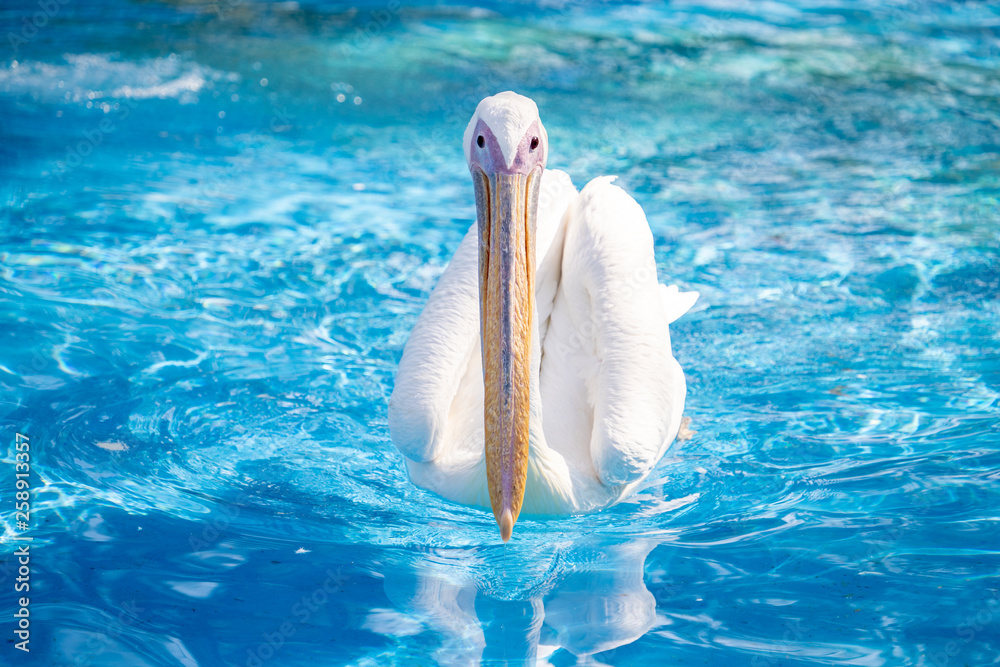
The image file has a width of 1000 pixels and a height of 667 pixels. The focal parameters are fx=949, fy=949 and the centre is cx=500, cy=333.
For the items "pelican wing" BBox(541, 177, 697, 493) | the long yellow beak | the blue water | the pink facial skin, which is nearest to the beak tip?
the long yellow beak

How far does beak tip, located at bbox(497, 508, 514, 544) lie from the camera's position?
8.10 ft

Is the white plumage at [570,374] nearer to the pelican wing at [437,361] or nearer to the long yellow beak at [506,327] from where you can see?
the pelican wing at [437,361]

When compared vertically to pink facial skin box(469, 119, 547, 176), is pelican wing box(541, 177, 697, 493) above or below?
below

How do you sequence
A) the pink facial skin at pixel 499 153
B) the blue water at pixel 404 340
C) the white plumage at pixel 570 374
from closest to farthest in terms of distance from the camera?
the pink facial skin at pixel 499 153, the blue water at pixel 404 340, the white plumage at pixel 570 374

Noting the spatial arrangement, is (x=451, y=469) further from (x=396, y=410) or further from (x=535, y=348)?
(x=535, y=348)

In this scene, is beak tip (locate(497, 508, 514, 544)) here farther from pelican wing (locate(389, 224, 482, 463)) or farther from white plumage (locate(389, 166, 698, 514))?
pelican wing (locate(389, 224, 482, 463))

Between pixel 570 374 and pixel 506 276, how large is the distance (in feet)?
2.63

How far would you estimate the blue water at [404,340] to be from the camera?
2572mm

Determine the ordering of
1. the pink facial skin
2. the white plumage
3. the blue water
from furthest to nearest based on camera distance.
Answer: the white plumage → the blue water → the pink facial skin

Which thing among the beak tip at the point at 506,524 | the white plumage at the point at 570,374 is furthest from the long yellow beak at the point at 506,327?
the white plumage at the point at 570,374

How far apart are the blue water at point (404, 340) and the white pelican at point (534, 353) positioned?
0.25 meters

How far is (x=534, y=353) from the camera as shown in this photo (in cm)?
284

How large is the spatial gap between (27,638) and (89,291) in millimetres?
2422

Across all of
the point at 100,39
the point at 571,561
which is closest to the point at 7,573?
the point at 571,561
